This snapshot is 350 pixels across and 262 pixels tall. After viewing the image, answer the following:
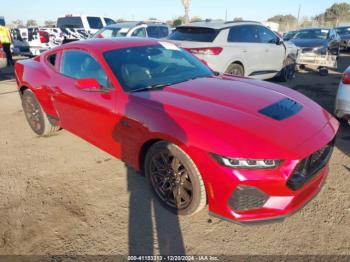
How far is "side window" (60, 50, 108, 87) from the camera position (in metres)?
3.45

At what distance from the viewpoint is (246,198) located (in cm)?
239

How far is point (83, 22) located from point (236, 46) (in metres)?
10.8

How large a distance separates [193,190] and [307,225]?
110 centimetres

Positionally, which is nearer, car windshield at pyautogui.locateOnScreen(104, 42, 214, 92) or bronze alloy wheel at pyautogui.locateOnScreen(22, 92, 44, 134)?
car windshield at pyautogui.locateOnScreen(104, 42, 214, 92)

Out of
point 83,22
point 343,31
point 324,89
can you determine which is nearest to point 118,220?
point 324,89

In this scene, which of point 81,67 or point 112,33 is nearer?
point 81,67

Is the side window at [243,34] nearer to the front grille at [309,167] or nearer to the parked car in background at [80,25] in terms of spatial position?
the front grille at [309,167]

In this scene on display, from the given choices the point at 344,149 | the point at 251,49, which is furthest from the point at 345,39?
the point at 344,149

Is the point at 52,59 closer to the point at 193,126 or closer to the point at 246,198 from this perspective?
the point at 193,126

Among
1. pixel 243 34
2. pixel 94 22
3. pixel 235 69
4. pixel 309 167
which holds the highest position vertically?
pixel 94 22

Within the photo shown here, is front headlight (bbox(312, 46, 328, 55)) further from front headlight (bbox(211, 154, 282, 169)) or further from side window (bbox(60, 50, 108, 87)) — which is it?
front headlight (bbox(211, 154, 282, 169))

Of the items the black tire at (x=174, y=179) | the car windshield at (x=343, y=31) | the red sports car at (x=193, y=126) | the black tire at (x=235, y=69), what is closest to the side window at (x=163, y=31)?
the black tire at (x=235, y=69)

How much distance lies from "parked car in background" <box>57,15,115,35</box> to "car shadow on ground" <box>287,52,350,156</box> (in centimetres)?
1022

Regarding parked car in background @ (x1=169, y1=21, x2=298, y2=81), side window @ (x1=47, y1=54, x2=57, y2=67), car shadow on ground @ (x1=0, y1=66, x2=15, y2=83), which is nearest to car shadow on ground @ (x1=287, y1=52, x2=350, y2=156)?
parked car in background @ (x1=169, y1=21, x2=298, y2=81)
